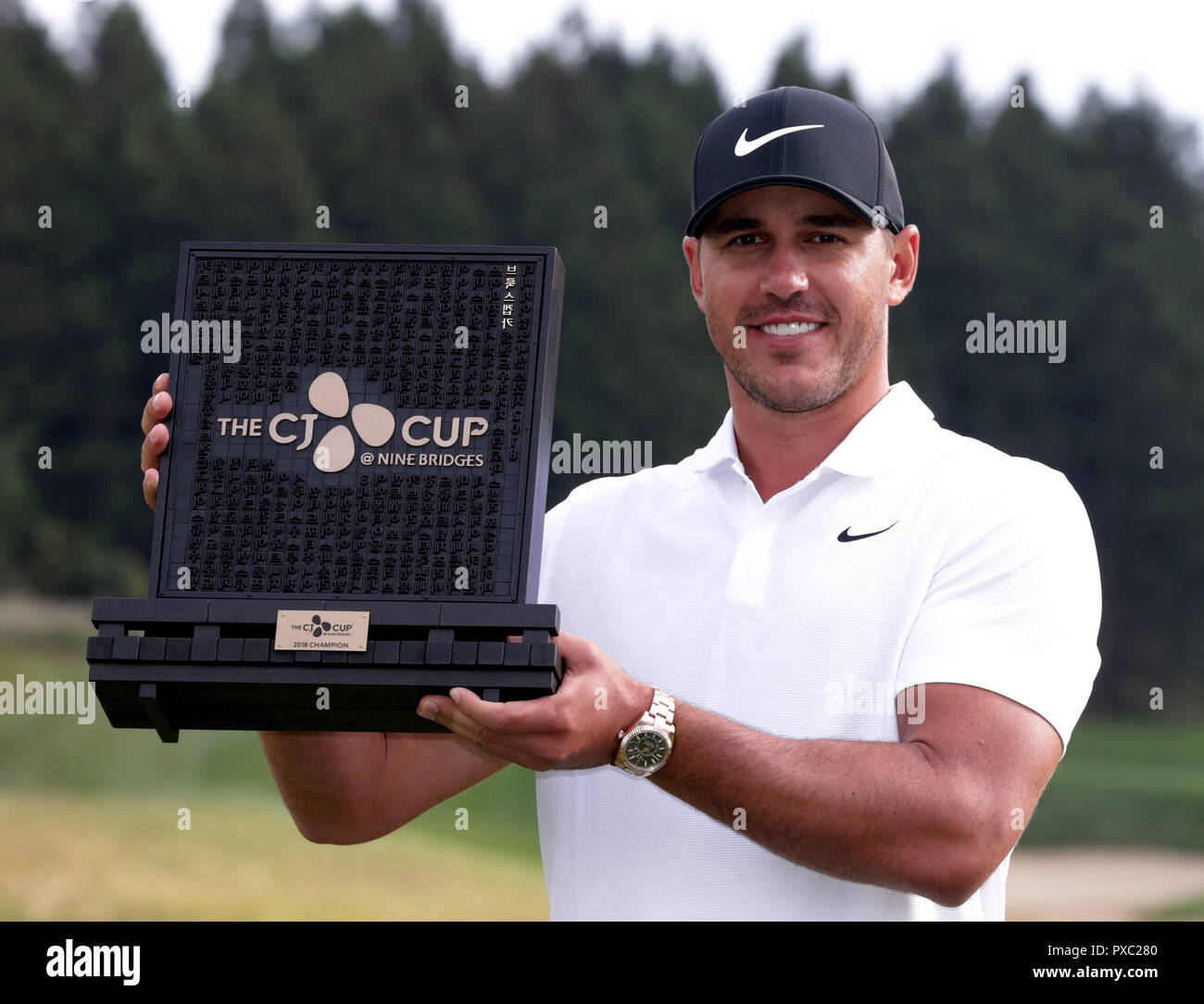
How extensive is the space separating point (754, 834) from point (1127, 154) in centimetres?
4943

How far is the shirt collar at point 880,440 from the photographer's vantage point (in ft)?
13.0

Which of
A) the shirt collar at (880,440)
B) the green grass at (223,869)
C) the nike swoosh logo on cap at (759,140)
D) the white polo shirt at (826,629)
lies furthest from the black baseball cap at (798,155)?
the green grass at (223,869)

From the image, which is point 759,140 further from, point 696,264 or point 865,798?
point 865,798

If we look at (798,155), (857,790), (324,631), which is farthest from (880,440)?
(324,631)

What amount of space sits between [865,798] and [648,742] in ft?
1.50

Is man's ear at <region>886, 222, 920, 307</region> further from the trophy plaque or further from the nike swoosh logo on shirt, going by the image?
the trophy plaque

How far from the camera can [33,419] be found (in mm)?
38094

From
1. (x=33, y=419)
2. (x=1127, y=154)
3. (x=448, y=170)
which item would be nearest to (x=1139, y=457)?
(x=1127, y=154)

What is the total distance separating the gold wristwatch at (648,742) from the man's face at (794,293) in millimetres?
952

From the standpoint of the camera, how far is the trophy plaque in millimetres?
3350

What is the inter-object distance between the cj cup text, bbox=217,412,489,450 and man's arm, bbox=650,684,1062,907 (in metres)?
0.71

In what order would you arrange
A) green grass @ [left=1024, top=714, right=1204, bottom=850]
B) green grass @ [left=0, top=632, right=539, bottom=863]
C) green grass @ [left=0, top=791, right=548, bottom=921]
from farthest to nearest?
1. green grass @ [left=1024, top=714, right=1204, bottom=850]
2. green grass @ [left=0, top=632, right=539, bottom=863]
3. green grass @ [left=0, top=791, right=548, bottom=921]

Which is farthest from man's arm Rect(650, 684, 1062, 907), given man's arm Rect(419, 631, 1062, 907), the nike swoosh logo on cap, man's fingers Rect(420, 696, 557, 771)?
the nike swoosh logo on cap

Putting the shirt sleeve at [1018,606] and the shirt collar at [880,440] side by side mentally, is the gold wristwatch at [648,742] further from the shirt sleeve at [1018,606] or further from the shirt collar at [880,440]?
the shirt collar at [880,440]
